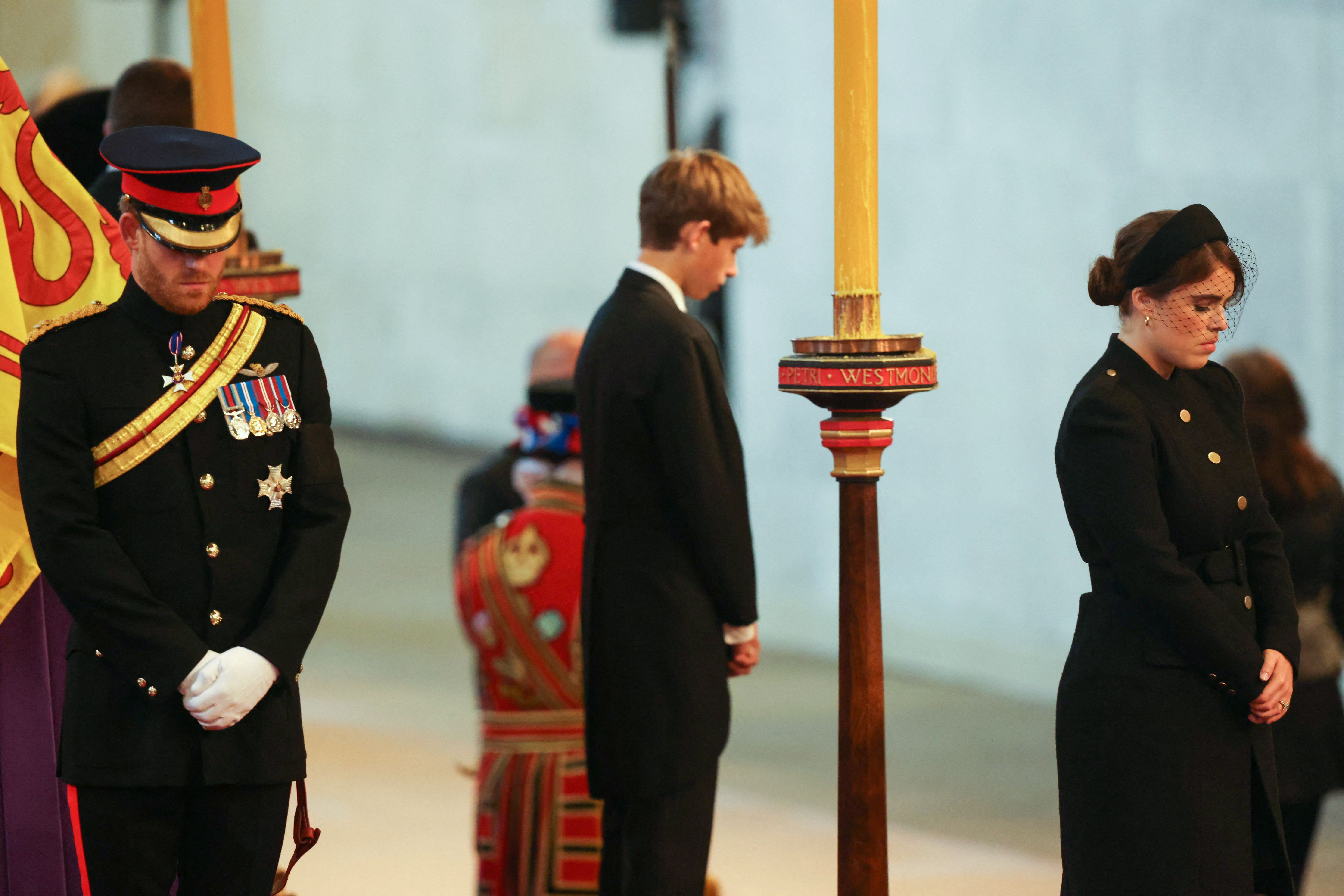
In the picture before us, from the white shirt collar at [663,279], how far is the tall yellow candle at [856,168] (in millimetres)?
493

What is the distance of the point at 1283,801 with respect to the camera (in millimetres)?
3355

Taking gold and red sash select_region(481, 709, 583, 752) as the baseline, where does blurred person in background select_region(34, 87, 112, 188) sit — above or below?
above

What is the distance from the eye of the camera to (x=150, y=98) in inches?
140

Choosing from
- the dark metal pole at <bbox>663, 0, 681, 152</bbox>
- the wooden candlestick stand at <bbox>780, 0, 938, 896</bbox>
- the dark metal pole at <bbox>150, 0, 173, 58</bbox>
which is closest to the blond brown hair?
the wooden candlestick stand at <bbox>780, 0, 938, 896</bbox>

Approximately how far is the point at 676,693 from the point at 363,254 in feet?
28.2

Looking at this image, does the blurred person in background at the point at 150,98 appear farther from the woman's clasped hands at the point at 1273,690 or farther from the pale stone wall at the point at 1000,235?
the pale stone wall at the point at 1000,235

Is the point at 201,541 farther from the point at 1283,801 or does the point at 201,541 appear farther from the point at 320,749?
the point at 320,749

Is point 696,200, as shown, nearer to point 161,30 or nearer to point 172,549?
point 172,549

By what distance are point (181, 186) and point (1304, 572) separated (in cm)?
228

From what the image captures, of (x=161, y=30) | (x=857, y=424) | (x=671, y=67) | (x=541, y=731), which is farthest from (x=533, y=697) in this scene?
(x=161, y=30)

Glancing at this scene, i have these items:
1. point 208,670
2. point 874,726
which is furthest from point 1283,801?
point 208,670

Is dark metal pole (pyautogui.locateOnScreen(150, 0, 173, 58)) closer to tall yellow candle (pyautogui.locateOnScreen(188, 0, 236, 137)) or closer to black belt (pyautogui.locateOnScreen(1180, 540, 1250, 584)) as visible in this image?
tall yellow candle (pyautogui.locateOnScreen(188, 0, 236, 137))

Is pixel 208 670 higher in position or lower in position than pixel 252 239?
lower

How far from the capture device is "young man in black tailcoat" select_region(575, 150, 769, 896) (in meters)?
2.95
